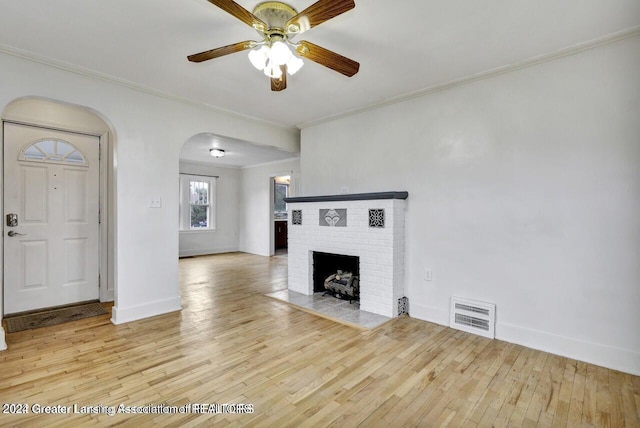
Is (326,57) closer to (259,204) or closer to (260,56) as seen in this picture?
(260,56)

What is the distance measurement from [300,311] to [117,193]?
2290mm

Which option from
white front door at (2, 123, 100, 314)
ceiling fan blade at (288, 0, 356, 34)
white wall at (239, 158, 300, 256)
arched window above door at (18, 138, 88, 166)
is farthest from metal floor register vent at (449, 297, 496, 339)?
white wall at (239, 158, 300, 256)

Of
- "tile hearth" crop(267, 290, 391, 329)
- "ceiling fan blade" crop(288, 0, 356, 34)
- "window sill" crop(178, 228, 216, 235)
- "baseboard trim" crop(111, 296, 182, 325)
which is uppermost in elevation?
"ceiling fan blade" crop(288, 0, 356, 34)

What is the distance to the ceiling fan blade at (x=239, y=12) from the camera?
1550 mm

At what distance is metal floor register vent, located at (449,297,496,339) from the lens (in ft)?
9.29

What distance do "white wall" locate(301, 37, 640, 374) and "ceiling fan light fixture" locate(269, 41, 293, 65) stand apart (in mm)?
1896

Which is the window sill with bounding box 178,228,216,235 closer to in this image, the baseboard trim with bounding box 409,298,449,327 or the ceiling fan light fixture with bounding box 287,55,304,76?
the baseboard trim with bounding box 409,298,449,327

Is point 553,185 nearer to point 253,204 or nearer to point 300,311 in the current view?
point 300,311

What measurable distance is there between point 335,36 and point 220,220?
6732 mm

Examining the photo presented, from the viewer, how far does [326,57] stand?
81.4 inches

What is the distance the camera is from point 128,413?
1751 mm

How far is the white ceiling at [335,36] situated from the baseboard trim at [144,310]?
230 centimetres

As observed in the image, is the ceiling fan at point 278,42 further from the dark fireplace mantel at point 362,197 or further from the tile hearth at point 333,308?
the tile hearth at point 333,308

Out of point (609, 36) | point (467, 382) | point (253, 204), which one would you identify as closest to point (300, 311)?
point (467, 382)
